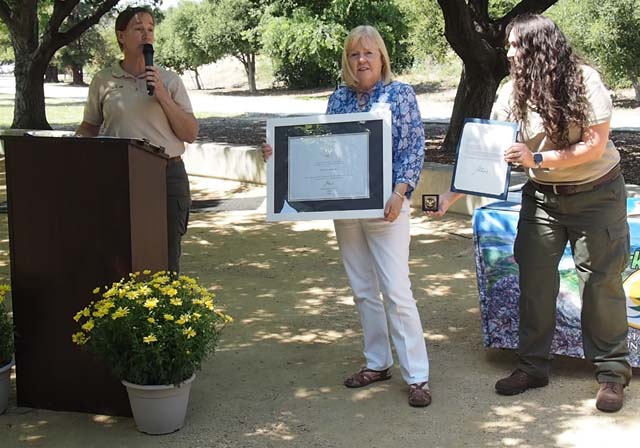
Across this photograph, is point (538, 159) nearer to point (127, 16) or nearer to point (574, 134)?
point (574, 134)

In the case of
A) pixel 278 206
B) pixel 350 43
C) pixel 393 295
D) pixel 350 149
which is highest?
pixel 350 43

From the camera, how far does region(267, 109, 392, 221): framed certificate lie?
13.6 ft

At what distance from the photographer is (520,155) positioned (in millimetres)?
3943

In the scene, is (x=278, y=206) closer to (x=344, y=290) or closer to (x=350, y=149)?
(x=350, y=149)

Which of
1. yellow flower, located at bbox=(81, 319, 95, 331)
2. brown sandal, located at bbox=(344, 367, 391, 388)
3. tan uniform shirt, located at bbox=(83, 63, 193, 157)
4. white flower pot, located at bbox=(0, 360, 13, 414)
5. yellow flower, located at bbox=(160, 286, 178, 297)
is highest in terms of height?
tan uniform shirt, located at bbox=(83, 63, 193, 157)

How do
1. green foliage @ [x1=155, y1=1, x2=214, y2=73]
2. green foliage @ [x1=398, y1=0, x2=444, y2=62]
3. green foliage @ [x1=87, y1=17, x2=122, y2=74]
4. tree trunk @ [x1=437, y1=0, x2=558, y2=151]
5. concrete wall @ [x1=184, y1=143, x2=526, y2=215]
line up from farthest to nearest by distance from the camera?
green foliage @ [x1=87, y1=17, x2=122, y2=74], green foliage @ [x1=155, y1=1, x2=214, y2=73], green foliage @ [x1=398, y1=0, x2=444, y2=62], concrete wall @ [x1=184, y1=143, x2=526, y2=215], tree trunk @ [x1=437, y1=0, x2=558, y2=151]

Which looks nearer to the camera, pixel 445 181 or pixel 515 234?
pixel 515 234

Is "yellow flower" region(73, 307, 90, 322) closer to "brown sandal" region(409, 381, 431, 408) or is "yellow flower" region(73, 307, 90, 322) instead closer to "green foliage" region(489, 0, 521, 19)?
"brown sandal" region(409, 381, 431, 408)

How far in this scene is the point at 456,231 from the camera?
9.04m

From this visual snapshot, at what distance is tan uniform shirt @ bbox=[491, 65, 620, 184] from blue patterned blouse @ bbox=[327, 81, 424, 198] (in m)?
0.44

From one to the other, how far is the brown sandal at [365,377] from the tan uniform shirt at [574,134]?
1341 millimetres

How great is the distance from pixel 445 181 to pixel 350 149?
5.83 metres

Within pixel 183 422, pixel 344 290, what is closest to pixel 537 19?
pixel 183 422

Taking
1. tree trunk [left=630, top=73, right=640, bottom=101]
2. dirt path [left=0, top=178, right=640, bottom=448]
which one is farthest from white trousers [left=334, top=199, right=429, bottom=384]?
tree trunk [left=630, top=73, right=640, bottom=101]
